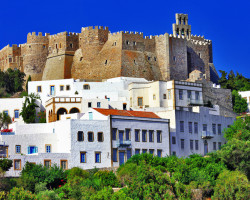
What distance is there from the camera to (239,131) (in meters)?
62.7

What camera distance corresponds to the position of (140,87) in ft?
231

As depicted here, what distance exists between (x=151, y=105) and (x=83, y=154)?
1608 cm

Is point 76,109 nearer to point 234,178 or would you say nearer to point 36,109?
point 36,109

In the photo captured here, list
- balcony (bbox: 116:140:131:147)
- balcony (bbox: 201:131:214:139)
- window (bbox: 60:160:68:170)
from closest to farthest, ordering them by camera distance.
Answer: window (bbox: 60:160:68:170)
balcony (bbox: 116:140:131:147)
balcony (bbox: 201:131:214:139)

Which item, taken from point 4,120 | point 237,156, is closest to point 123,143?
point 237,156

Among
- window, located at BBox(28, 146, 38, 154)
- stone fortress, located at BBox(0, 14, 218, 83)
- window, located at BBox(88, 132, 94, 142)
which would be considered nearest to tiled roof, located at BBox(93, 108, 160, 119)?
window, located at BBox(88, 132, 94, 142)

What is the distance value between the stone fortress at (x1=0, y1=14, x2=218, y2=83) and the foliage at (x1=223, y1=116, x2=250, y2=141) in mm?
11095

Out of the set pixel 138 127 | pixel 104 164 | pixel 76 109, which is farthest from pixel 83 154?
pixel 76 109

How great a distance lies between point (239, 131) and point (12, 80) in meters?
31.9

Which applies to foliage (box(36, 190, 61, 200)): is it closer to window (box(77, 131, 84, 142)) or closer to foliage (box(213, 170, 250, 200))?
window (box(77, 131, 84, 142))

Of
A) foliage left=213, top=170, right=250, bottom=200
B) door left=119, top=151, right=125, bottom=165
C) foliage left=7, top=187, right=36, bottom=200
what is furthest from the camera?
door left=119, top=151, right=125, bottom=165

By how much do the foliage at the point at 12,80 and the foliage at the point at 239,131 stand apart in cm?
2851

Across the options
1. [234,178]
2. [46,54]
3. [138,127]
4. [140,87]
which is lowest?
[234,178]

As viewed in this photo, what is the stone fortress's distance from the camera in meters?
76.9
